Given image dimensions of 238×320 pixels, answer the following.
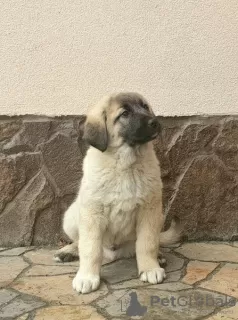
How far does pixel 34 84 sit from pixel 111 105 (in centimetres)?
110

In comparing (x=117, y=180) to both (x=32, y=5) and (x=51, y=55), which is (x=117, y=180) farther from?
(x=32, y=5)

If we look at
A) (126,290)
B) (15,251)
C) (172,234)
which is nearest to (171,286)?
(126,290)

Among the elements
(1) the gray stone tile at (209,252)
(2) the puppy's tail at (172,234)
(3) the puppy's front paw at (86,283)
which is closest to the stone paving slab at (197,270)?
(1) the gray stone tile at (209,252)

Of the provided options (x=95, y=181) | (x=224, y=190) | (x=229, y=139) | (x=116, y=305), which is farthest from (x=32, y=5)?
(x=116, y=305)

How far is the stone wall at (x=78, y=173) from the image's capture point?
4125mm

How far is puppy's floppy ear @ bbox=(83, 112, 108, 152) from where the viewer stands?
3.22 metres

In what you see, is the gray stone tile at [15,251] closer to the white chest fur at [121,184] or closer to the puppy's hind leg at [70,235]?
the puppy's hind leg at [70,235]

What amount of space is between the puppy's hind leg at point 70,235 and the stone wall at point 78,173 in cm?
39

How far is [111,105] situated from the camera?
10.8 ft

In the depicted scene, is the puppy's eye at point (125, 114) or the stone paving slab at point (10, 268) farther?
the stone paving slab at point (10, 268)

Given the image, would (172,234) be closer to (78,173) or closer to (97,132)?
(78,173)

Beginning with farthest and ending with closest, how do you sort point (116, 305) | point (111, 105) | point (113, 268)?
point (113, 268), point (111, 105), point (116, 305)

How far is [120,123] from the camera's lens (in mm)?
3238

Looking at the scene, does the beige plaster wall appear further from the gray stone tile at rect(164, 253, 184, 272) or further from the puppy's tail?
the gray stone tile at rect(164, 253, 184, 272)
